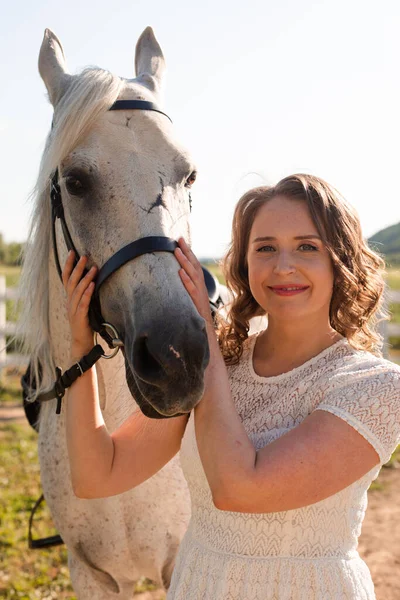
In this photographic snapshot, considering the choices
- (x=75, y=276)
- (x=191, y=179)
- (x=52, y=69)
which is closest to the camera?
(x=75, y=276)

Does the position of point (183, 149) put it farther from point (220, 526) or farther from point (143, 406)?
point (220, 526)

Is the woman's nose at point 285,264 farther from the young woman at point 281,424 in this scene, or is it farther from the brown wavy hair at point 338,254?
the brown wavy hair at point 338,254

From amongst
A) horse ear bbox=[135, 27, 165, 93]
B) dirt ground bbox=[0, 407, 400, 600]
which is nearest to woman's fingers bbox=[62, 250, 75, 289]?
horse ear bbox=[135, 27, 165, 93]

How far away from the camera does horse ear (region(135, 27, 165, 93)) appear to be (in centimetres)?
217

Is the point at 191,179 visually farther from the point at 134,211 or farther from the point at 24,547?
the point at 24,547

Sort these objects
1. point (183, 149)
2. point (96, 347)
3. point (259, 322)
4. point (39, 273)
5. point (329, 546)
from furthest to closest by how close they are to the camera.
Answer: point (259, 322), point (39, 273), point (183, 149), point (96, 347), point (329, 546)

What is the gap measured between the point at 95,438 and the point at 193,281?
0.54 metres

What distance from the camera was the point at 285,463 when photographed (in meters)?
1.27

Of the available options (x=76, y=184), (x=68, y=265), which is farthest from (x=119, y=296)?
(x=76, y=184)

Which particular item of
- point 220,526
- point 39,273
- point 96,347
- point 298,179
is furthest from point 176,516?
point 298,179

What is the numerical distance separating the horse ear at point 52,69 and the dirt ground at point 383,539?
9.95ft

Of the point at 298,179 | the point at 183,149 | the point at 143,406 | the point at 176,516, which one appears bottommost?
the point at 176,516

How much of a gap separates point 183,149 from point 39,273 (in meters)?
0.77

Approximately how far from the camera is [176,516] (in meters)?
2.26
